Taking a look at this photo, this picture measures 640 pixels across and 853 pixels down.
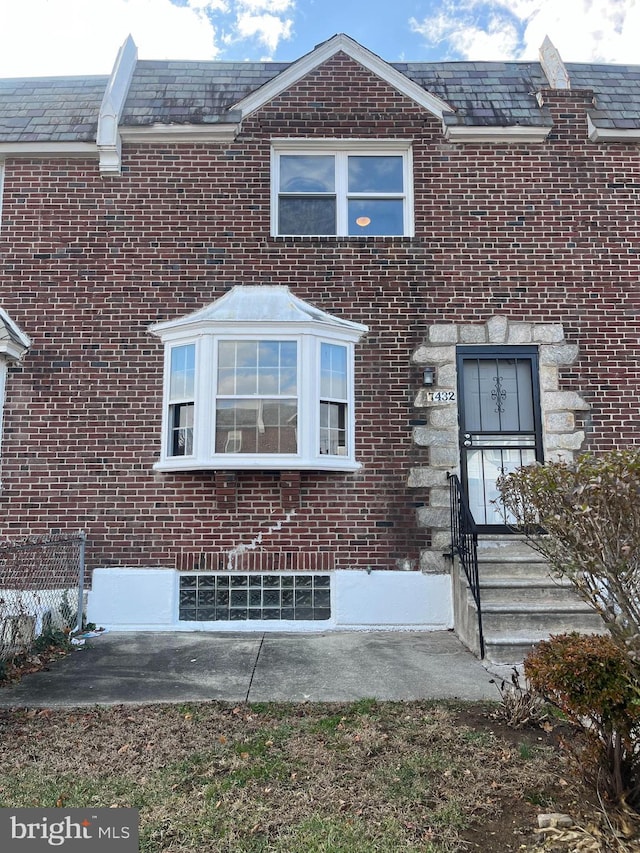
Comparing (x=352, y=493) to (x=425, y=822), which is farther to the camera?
(x=352, y=493)

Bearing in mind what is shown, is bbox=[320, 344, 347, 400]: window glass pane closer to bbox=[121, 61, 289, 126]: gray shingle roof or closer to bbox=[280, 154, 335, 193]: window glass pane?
bbox=[280, 154, 335, 193]: window glass pane

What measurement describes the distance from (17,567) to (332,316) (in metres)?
4.84

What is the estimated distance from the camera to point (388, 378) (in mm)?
7336

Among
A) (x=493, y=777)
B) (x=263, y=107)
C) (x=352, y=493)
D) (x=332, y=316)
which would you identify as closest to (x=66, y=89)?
(x=263, y=107)

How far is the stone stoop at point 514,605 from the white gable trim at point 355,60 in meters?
5.86

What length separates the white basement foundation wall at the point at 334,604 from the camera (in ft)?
22.3

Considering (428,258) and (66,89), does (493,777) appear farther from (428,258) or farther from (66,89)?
(66,89)

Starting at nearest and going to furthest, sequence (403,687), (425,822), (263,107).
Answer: (425,822), (403,687), (263,107)

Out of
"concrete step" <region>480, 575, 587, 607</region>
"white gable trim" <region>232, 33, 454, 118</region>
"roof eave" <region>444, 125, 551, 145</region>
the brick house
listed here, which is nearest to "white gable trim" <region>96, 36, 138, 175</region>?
the brick house

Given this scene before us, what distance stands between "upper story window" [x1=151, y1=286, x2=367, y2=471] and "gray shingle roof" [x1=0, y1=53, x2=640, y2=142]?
290 cm

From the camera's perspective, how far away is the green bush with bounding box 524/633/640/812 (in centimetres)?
271

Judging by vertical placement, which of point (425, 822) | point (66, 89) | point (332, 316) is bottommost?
point (425, 822)

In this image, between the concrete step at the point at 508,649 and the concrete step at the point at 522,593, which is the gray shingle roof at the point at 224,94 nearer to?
the concrete step at the point at 522,593

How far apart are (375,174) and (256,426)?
390 centimetres
